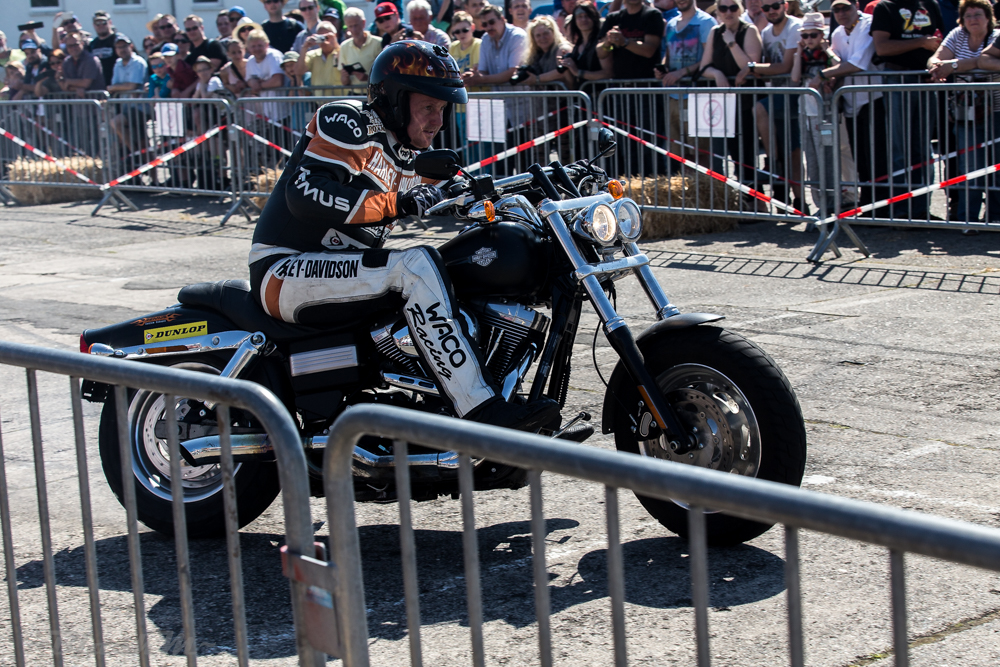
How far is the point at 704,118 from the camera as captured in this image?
10406 mm

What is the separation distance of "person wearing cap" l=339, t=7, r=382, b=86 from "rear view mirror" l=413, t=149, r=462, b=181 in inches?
373

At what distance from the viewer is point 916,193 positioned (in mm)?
9266

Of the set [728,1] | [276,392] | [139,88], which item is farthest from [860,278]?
[139,88]

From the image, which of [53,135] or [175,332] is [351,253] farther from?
[53,135]

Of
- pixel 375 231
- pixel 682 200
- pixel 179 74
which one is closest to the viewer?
pixel 375 231

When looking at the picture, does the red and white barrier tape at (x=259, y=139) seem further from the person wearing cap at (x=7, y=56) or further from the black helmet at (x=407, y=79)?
the person wearing cap at (x=7, y=56)

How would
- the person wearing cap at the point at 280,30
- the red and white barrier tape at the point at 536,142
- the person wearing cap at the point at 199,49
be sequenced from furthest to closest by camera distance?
the person wearing cap at the point at 280,30 → the person wearing cap at the point at 199,49 → the red and white barrier tape at the point at 536,142

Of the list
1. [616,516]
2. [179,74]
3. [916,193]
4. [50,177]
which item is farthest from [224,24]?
[616,516]

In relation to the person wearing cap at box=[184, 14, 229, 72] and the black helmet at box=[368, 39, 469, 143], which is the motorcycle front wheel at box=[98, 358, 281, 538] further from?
the person wearing cap at box=[184, 14, 229, 72]

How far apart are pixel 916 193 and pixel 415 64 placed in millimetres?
6012

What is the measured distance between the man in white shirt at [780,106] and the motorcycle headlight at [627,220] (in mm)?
5952

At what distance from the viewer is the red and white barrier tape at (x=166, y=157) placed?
44.9 ft

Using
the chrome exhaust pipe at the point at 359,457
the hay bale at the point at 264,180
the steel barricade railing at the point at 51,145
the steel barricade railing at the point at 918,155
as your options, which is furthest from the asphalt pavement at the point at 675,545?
the steel barricade railing at the point at 51,145

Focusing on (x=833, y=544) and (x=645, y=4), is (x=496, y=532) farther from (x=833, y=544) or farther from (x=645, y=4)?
(x=645, y=4)
